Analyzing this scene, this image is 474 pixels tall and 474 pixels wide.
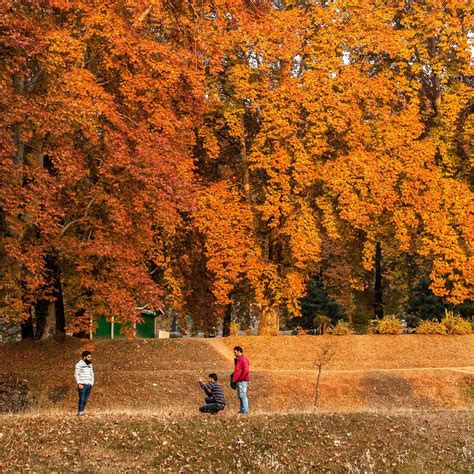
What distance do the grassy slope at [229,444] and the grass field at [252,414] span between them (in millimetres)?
27

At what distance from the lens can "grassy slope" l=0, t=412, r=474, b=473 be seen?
51.7 feet

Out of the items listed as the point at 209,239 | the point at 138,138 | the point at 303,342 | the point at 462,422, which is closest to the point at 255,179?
the point at 209,239

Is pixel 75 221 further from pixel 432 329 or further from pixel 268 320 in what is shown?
pixel 432 329

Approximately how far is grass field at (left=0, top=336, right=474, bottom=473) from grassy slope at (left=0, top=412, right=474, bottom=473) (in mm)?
27

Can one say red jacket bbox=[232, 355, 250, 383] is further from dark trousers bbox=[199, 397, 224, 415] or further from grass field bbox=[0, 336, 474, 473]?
grass field bbox=[0, 336, 474, 473]

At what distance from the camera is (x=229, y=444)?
16656 millimetres

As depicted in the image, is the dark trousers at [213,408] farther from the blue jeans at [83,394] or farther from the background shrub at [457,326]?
the background shrub at [457,326]

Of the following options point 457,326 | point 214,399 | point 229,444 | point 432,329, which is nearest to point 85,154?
point 214,399

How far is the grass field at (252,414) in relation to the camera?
16.1 m

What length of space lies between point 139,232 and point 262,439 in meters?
11.7

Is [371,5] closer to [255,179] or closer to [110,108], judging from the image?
[255,179]

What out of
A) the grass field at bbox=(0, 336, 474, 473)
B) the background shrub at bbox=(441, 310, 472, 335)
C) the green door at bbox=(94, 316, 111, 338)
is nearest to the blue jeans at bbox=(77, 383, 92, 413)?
the grass field at bbox=(0, 336, 474, 473)

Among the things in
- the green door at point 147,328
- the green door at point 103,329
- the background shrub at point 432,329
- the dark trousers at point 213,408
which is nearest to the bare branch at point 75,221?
the dark trousers at point 213,408

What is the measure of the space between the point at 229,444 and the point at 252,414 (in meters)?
1.99
